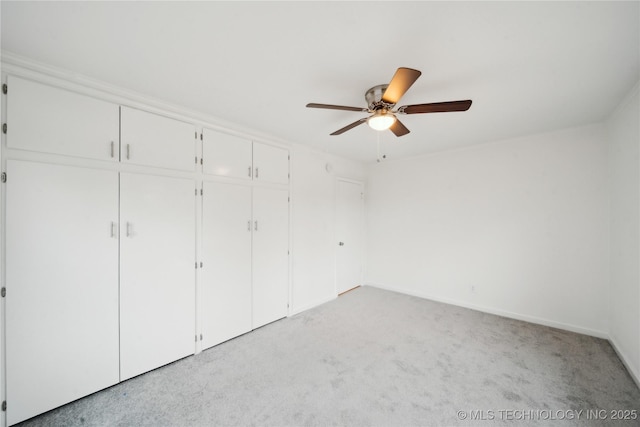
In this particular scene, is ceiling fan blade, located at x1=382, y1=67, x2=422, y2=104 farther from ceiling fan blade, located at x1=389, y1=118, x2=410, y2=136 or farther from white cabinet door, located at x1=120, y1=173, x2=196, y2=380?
white cabinet door, located at x1=120, y1=173, x2=196, y2=380

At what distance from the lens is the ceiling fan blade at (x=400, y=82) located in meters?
1.29

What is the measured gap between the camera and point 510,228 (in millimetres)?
3221

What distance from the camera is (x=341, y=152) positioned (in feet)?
12.7

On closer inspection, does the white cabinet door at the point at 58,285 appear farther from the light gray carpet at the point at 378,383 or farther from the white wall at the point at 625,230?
the white wall at the point at 625,230

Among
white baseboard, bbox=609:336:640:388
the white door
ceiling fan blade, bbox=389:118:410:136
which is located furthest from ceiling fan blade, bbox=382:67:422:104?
white baseboard, bbox=609:336:640:388

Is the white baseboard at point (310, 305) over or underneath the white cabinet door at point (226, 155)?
underneath

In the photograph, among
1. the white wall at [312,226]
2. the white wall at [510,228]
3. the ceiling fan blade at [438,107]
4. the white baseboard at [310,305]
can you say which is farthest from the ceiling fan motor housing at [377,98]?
the white baseboard at [310,305]

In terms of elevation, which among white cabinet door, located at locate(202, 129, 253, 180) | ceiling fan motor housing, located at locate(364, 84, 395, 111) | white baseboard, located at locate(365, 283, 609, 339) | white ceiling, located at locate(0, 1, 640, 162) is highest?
white ceiling, located at locate(0, 1, 640, 162)

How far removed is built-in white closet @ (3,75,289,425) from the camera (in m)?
1.57

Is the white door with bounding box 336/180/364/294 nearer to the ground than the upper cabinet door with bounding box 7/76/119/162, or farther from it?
nearer to the ground

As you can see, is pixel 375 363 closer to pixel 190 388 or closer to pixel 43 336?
pixel 190 388

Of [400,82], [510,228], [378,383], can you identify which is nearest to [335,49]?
[400,82]

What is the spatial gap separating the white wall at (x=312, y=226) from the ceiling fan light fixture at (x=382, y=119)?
1.66 m

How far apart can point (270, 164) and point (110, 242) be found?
1789mm
